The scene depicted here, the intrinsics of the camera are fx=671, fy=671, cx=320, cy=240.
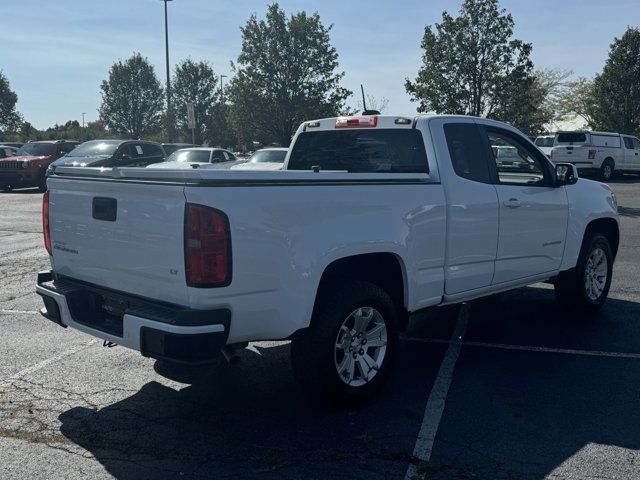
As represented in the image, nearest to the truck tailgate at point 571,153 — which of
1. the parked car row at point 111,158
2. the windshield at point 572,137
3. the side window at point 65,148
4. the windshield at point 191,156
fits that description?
A: the windshield at point 572,137

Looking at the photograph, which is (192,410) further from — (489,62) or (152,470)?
(489,62)

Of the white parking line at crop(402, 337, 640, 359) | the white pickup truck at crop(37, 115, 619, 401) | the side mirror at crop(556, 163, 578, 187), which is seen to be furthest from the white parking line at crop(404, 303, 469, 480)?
the side mirror at crop(556, 163, 578, 187)

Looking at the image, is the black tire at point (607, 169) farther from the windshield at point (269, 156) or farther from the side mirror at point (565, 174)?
the side mirror at point (565, 174)

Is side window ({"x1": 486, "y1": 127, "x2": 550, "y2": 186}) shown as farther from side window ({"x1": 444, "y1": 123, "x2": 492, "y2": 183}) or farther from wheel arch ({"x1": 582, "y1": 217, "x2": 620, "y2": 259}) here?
wheel arch ({"x1": 582, "y1": 217, "x2": 620, "y2": 259})

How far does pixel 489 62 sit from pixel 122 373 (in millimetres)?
22050

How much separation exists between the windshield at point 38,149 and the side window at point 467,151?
20.4 meters

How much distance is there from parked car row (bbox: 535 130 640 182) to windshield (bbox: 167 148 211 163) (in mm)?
13696

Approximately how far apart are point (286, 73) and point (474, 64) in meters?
13.3

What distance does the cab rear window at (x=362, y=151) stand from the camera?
17.3ft

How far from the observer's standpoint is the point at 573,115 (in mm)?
56188

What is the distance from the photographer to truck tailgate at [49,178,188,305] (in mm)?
3709

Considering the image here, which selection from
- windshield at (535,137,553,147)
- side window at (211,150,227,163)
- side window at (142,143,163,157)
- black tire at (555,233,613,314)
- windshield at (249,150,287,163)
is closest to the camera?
black tire at (555,233,613,314)

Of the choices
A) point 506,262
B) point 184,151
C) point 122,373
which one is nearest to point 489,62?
point 184,151

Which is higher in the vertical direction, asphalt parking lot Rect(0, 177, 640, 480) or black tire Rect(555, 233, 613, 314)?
black tire Rect(555, 233, 613, 314)
